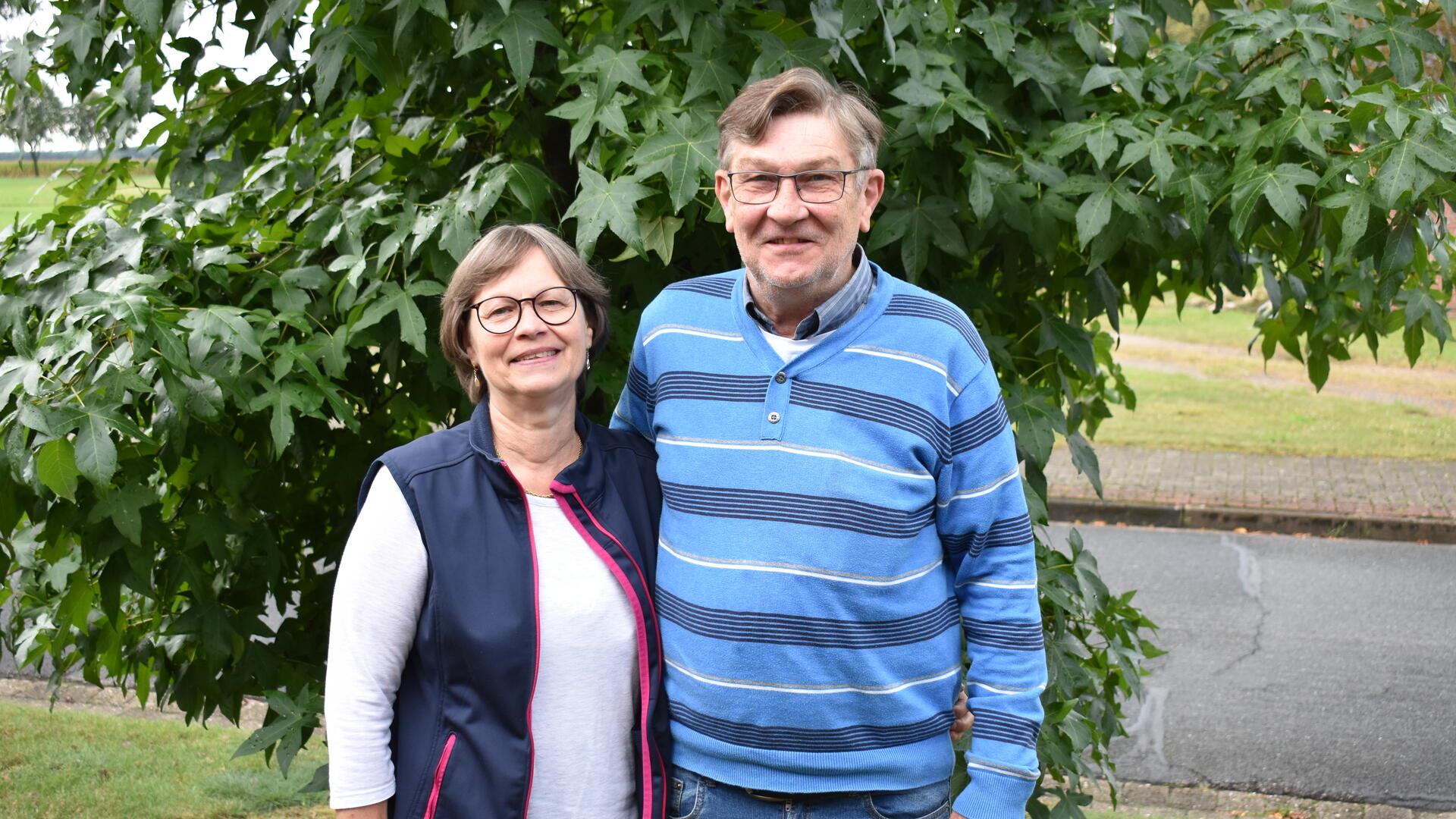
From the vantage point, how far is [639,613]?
204 centimetres

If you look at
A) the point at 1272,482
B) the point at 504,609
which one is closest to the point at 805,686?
the point at 504,609

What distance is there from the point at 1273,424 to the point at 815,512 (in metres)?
12.0

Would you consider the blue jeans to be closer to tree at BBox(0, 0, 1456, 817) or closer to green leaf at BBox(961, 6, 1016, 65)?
tree at BBox(0, 0, 1456, 817)

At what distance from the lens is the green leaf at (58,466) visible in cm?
200

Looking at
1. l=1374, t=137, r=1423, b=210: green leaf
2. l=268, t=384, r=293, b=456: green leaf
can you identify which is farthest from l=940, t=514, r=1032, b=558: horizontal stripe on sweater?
l=268, t=384, r=293, b=456: green leaf

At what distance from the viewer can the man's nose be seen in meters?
2.00

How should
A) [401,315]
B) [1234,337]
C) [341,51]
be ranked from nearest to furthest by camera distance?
[401,315] < [341,51] < [1234,337]

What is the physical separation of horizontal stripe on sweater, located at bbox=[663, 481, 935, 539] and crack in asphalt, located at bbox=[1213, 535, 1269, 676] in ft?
17.3

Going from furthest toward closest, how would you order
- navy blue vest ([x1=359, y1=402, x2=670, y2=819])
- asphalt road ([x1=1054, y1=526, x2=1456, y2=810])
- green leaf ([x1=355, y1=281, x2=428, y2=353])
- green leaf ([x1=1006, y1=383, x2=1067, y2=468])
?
1. asphalt road ([x1=1054, y1=526, x2=1456, y2=810])
2. green leaf ([x1=1006, y1=383, x2=1067, y2=468])
3. green leaf ([x1=355, y1=281, x2=428, y2=353])
4. navy blue vest ([x1=359, y1=402, x2=670, y2=819])

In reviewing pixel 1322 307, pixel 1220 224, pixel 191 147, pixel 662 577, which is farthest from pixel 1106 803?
pixel 191 147

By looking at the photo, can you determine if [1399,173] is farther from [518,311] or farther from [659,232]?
[518,311]

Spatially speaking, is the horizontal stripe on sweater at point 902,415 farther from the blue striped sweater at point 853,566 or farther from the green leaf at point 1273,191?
the green leaf at point 1273,191

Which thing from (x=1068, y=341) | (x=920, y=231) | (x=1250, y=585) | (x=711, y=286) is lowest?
(x=1250, y=585)

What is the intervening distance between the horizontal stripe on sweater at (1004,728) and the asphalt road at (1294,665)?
11.8ft
